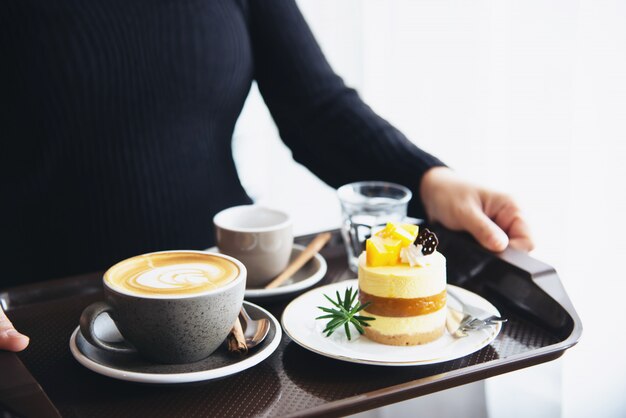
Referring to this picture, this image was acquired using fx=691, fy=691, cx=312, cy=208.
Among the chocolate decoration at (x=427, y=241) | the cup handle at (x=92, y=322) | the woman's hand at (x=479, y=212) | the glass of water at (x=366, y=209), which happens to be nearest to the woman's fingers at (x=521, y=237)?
the woman's hand at (x=479, y=212)

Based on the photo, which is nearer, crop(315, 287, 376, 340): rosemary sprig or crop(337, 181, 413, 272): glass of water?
crop(315, 287, 376, 340): rosemary sprig

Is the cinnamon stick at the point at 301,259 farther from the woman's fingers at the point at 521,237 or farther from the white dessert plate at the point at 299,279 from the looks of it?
the woman's fingers at the point at 521,237

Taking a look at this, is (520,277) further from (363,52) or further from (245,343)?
(363,52)

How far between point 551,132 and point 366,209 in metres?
0.43

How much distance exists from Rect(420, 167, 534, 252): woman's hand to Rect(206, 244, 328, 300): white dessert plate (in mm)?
215

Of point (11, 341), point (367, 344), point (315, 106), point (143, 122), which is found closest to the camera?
point (11, 341)

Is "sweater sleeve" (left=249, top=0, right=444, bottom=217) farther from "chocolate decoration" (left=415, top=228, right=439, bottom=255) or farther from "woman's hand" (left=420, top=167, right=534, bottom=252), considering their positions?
"chocolate decoration" (left=415, top=228, right=439, bottom=255)

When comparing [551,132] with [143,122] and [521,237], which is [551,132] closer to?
[521,237]

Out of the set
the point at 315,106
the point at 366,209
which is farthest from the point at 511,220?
the point at 315,106

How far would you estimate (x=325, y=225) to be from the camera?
2822 mm

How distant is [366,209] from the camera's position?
109cm

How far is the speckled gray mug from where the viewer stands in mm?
692

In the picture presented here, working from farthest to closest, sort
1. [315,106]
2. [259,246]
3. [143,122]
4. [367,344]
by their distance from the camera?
[315,106], [143,122], [259,246], [367,344]

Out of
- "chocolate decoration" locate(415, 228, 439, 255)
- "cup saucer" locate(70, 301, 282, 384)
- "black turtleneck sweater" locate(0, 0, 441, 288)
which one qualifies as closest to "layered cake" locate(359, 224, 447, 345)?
"chocolate decoration" locate(415, 228, 439, 255)
